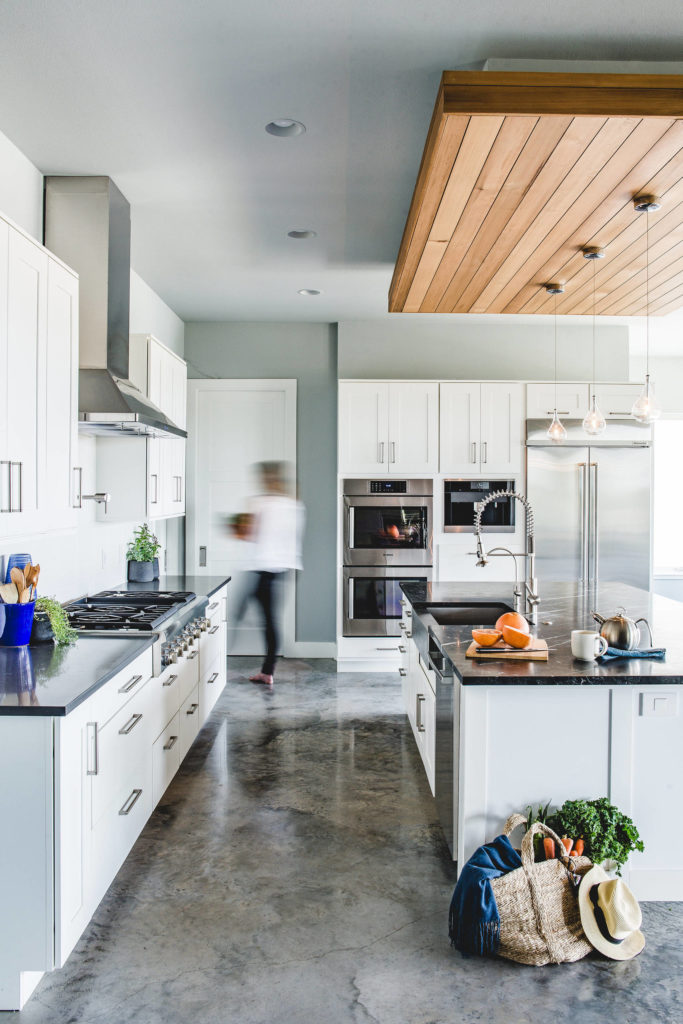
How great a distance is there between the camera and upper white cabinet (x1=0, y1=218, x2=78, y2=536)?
7.71 ft

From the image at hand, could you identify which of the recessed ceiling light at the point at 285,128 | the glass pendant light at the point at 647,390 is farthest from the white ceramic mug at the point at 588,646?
the recessed ceiling light at the point at 285,128

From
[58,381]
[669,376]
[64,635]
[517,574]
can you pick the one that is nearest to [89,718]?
[64,635]

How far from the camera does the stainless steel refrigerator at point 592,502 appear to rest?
217 inches

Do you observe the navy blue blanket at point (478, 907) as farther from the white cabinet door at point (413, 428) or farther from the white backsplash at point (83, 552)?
the white cabinet door at point (413, 428)

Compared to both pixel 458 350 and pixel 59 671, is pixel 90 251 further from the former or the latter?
pixel 458 350

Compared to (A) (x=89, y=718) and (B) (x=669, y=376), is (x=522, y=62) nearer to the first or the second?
(A) (x=89, y=718)

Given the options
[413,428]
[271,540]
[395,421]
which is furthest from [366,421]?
[271,540]

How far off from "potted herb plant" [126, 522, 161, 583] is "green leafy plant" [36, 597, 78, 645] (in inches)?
68.7

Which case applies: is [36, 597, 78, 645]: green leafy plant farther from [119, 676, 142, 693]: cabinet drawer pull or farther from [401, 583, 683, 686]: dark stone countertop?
[401, 583, 683, 686]: dark stone countertop

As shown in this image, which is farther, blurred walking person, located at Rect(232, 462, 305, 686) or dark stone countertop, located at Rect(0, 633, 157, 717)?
blurred walking person, located at Rect(232, 462, 305, 686)

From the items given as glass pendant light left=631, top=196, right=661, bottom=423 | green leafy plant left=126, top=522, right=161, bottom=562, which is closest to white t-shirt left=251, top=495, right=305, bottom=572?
green leafy plant left=126, top=522, right=161, bottom=562

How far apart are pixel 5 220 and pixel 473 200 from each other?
1755 mm

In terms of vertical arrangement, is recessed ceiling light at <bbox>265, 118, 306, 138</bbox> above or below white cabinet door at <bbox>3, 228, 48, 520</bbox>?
above

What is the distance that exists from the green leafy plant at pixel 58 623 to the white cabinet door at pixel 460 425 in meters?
3.56
